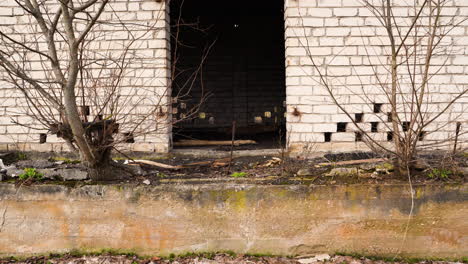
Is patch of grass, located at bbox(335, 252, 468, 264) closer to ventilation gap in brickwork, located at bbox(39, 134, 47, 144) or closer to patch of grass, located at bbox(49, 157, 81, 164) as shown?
patch of grass, located at bbox(49, 157, 81, 164)

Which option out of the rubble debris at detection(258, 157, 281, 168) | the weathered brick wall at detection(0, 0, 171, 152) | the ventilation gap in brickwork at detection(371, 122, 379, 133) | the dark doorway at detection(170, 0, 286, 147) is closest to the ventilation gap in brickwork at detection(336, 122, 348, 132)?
the ventilation gap in brickwork at detection(371, 122, 379, 133)

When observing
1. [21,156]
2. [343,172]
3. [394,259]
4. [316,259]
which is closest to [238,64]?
[21,156]

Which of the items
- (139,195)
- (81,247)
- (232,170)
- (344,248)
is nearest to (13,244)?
(81,247)

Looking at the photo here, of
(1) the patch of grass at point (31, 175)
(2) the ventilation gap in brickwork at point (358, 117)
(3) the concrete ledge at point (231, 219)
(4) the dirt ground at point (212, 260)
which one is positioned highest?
(2) the ventilation gap in brickwork at point (358, 117)

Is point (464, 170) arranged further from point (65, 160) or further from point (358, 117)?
point (65, 160)

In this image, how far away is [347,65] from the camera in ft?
16.2

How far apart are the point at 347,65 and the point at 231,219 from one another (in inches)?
108

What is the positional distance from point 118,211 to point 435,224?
349 centimetres

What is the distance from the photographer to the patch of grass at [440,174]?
3887 millimetres

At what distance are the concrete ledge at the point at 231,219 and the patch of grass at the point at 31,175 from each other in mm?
152

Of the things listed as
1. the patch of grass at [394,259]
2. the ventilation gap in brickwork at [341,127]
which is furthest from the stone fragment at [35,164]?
the ventilation gap in brickwork at [341,127]

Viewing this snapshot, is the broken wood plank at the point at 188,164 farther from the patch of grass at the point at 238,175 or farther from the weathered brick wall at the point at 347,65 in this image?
the weathered brick wall at the point at 347,65

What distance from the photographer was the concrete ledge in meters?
3.82

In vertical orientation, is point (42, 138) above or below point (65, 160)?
above
